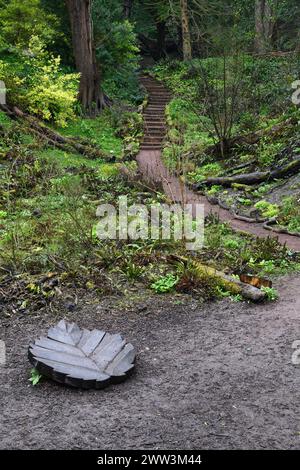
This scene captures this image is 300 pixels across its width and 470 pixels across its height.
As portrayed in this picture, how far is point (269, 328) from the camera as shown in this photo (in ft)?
20.2

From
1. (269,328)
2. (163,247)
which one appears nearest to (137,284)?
(163,247)

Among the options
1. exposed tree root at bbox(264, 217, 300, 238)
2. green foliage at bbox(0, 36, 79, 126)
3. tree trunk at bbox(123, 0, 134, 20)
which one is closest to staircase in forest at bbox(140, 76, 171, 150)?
green foliage at bbox(0, 36, 79, 126)

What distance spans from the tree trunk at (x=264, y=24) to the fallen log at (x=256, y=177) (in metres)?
14.7

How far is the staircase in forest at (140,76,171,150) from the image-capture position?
19016 mm

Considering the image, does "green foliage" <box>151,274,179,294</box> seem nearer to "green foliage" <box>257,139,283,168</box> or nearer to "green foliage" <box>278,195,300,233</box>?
"green foliage" <box>278,195,300,233</box>

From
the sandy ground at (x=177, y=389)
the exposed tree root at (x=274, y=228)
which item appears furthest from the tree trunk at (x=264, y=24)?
the sandy ground at (x=177, y=389)

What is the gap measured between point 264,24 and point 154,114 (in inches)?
407

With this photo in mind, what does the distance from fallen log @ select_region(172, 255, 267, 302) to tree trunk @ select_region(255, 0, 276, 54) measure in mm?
21587

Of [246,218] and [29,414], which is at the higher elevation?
[29,414]

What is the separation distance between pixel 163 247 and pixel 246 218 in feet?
10.7

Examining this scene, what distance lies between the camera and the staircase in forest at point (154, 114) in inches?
749

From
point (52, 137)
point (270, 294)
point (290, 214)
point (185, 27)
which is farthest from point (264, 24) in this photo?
point (270, 294)

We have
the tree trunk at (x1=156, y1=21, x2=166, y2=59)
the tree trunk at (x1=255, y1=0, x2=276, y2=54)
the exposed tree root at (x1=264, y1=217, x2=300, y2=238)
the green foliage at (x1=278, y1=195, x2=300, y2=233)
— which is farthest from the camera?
the tree trunk at (x1=156, y1=21, x2=166, y2=59)
